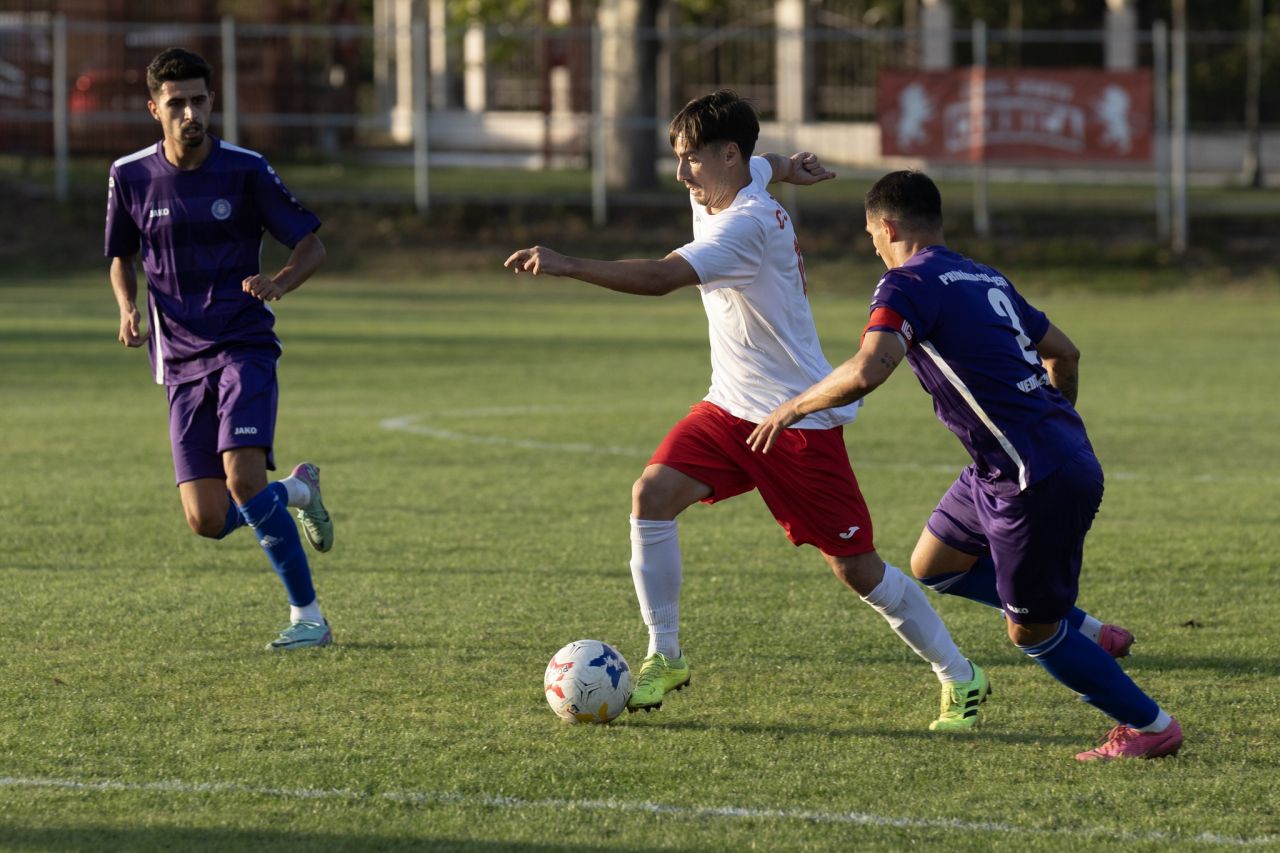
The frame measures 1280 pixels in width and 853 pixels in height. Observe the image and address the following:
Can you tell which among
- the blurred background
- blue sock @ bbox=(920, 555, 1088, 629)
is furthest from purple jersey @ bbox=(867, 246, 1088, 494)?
the blurred background

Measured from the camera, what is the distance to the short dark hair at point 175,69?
21.4ft

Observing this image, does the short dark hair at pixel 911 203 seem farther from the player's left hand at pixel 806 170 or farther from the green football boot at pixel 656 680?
the green football boot at pixel 656 680

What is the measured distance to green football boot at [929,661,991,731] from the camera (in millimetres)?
5477

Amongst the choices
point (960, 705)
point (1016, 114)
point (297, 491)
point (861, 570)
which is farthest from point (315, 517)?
point (1016, 114)

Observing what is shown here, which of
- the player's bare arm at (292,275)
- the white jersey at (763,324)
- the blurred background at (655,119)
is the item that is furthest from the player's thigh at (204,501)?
the blurred background at (655,119)

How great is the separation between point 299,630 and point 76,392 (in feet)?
27.9

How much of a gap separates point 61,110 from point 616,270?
2410cm

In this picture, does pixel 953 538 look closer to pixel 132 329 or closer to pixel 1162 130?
pixel 132 329

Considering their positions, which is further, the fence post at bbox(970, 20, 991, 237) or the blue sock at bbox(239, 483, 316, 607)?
the fence post at bbox(970, 20, 991, 237)

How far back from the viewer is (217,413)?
21.9ft

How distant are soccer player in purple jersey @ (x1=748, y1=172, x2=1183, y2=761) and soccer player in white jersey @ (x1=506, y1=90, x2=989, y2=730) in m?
0.51

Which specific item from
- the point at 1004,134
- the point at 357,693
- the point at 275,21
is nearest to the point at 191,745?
the point at 357,693

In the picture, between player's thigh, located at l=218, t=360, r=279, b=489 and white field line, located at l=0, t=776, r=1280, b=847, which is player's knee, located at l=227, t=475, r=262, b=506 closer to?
player's thigh, located at l=218, t=360, r=279, b=489

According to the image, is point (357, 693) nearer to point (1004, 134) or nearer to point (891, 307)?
point (891, 307)
